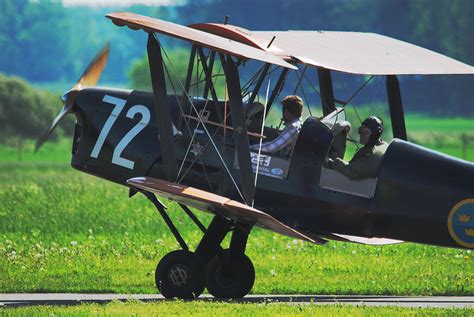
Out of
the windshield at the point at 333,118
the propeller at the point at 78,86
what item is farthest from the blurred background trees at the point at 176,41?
the windshield at the point at 333,118

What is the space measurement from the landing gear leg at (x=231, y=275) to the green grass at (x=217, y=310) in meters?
1.42

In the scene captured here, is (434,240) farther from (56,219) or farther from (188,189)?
(56,219)

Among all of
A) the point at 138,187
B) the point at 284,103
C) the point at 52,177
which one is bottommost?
the point at 52,177

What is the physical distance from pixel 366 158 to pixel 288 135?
0.83 metres

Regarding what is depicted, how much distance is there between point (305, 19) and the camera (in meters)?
73.6

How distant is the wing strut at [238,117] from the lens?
13.3m

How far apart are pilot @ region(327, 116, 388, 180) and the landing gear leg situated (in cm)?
145

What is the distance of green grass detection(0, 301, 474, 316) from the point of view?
12.3m

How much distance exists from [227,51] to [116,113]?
2575 millimetres

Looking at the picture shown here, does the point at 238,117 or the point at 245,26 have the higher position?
the point at 245,26

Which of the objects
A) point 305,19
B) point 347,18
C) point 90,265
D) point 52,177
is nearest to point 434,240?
point 90,265

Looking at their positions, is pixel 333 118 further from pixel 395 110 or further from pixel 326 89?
pixel 326 89

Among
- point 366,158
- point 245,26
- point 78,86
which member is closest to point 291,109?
point 366,158

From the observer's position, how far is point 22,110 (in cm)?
4147
